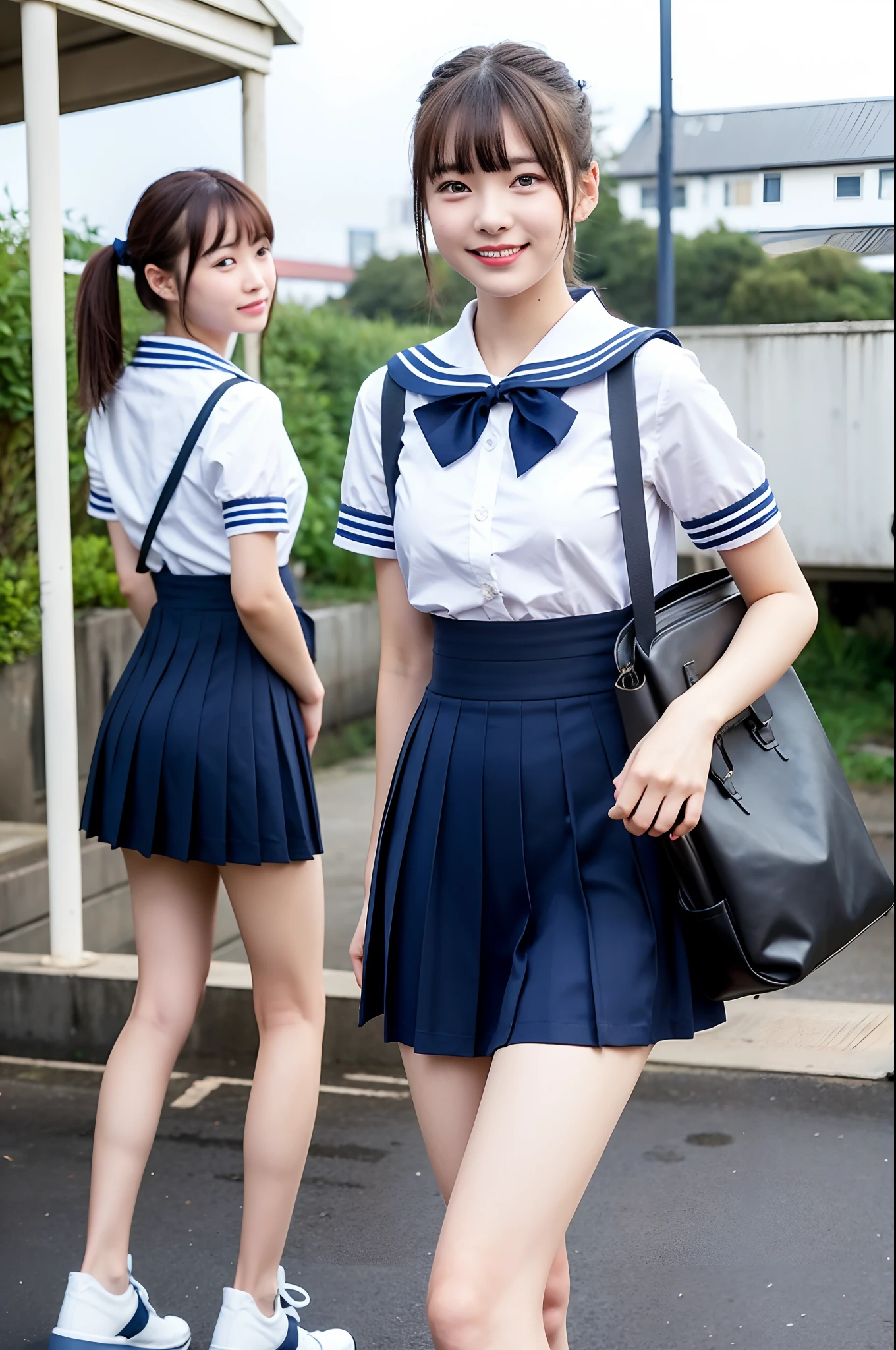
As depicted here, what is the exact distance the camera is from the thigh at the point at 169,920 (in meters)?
2.57

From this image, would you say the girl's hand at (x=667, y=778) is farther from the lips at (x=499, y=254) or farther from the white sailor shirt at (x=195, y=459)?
the white sailor shirt at (x=195, y=459)

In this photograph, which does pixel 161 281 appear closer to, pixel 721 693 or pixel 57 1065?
pixel 721 693

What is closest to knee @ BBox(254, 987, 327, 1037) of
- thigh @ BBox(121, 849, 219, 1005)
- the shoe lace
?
thigh @ BBox(121, 849, 219, 1005)

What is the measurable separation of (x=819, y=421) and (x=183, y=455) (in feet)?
17.5

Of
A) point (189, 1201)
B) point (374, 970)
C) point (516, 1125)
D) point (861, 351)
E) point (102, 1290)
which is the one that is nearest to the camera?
point (516, 1125)

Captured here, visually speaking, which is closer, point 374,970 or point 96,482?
point 374,970

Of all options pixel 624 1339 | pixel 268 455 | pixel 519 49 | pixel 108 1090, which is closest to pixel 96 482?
pixel 268 455

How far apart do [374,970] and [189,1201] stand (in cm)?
144

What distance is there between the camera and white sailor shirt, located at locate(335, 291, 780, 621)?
176cm

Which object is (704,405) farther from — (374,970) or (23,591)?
(23,591)

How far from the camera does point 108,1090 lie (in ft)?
8.11

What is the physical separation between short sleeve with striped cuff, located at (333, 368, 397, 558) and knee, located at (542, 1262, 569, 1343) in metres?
0.93

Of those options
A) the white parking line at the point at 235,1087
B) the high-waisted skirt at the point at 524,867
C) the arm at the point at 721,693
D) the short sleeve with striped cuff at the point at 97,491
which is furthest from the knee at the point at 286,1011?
the white parking line at the point at 235,1087

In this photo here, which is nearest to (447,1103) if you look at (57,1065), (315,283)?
(57,1065)
